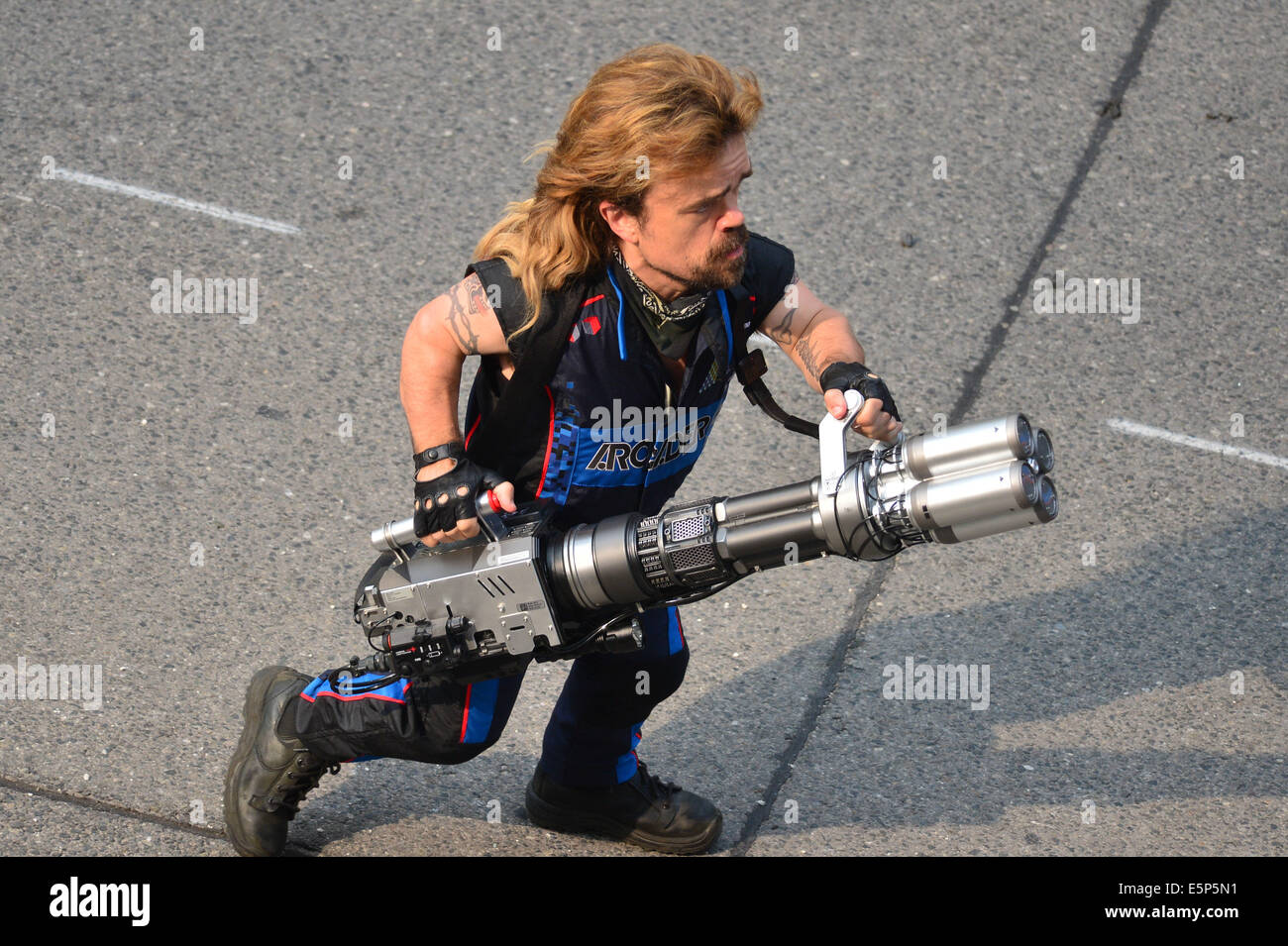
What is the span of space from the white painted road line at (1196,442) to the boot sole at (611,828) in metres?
2.34

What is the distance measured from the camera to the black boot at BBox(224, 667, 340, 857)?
3.64 meters

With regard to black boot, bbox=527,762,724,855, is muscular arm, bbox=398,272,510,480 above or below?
above

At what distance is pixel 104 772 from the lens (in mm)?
3973

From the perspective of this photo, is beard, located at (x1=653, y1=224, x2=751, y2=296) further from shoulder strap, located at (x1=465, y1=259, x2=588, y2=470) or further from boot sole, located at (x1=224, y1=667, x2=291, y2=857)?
boot sole, located at (x1=224, y1=667, x2=291, y2=857)

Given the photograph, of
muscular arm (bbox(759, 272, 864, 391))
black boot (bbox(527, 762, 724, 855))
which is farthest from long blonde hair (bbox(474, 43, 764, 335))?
black boot (bbox(527, 762, 724, 855))

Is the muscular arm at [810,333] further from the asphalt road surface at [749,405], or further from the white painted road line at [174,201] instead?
the white painted road line at [174,201]

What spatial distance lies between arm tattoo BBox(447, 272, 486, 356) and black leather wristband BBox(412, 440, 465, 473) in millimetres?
212

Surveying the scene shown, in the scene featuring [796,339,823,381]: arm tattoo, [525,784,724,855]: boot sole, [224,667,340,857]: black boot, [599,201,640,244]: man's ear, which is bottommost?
[525,784,724,855]: boot sole

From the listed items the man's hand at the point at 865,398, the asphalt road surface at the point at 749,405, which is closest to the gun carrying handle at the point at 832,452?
the man's hand at the point at 865,398

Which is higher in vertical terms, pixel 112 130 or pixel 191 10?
pixel 191 10
